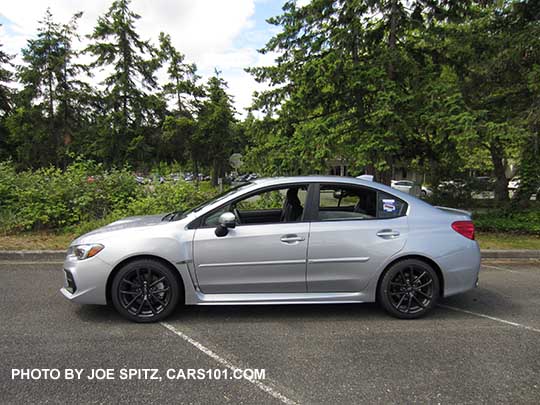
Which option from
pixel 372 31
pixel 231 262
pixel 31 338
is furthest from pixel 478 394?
pixel 372 31

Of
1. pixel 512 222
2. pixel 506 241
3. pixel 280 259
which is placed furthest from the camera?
pixel 512 222

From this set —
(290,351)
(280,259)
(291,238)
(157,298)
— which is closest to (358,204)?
(291,238)

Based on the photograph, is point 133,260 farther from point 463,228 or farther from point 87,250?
point 463,228

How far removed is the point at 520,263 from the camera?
20.1 ft

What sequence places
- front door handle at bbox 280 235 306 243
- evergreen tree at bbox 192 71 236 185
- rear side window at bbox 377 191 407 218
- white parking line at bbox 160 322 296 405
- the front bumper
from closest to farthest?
1. white parking line at bbox 160 322 296 405
2. the front bumper
3. front door handle at bbox 280 235 306 243
4. rear side window at bbox 377 191 407 218
5. evergreen tree at bbox 192 71 236 185

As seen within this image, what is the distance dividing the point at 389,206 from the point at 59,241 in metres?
6.48

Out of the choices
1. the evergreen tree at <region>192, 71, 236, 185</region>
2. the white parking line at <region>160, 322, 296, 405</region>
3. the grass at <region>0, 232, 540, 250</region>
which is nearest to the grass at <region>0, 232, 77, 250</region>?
the grass at <region>0, 232, 540, 250</region>

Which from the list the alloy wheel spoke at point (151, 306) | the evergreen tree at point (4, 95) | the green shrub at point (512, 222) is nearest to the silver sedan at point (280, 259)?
the alloy wheel spoke at point (151, 306)

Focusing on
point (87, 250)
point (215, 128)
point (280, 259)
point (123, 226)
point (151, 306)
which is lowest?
point (151, 306)

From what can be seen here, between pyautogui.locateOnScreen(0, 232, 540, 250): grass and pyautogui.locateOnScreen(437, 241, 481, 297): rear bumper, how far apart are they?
3644mm

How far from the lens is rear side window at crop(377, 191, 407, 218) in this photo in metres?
3.73

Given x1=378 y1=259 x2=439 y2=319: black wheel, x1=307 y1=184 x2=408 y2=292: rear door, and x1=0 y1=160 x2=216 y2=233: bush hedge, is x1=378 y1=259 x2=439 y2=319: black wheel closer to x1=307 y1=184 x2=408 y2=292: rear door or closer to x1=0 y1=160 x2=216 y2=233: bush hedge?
x1=307 y1=184 x2=408 y2=292: rear door

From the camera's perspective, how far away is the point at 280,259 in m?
3.49

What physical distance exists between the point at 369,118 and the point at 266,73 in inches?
146
